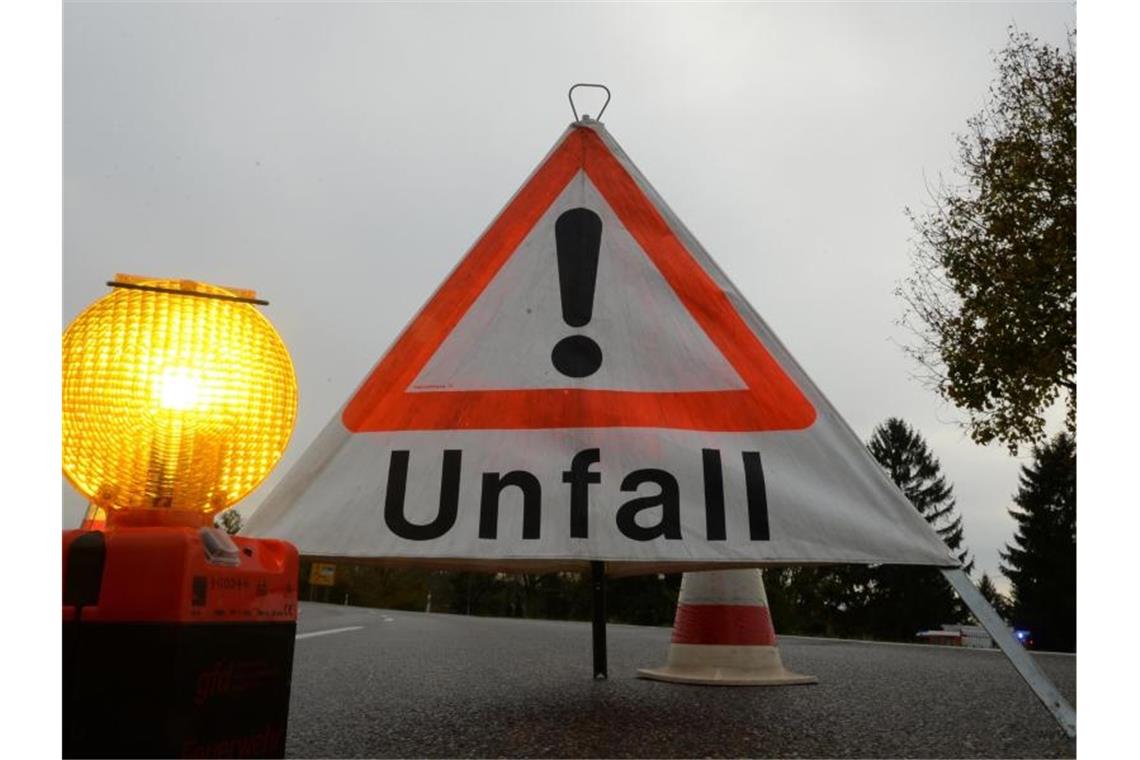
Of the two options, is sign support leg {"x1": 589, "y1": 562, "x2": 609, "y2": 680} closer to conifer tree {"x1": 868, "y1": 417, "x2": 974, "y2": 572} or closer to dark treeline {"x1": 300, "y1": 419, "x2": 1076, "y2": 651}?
dark treeline {"x1": 300, "y1": 419, "x2": 1076, "y2": 651}

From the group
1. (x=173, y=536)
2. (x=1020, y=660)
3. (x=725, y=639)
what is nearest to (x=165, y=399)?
(x=173, y=536)

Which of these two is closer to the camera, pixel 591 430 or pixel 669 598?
pixel 591 430

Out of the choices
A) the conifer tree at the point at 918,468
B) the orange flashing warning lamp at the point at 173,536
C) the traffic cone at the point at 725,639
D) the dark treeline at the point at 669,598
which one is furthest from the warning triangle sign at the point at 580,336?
the conifer tree at the point at 918,468

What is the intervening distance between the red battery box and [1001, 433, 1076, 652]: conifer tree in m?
50.9

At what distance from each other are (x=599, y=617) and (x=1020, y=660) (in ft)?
7.96

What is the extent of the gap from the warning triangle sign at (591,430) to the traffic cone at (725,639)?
2589 mm

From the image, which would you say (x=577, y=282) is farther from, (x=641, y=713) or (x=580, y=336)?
(x=641, y=713)

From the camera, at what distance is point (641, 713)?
3.72m

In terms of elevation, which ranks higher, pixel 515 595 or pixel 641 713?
pixel 641 713

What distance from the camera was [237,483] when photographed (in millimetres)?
2031

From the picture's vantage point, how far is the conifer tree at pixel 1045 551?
5012cm

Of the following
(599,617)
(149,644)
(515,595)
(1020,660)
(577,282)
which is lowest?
(515,595)

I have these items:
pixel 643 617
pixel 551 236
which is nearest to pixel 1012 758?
pixel 551 236

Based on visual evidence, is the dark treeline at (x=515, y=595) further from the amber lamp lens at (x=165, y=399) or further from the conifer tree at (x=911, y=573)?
the amber lamp lens at (x=165, y=399)
